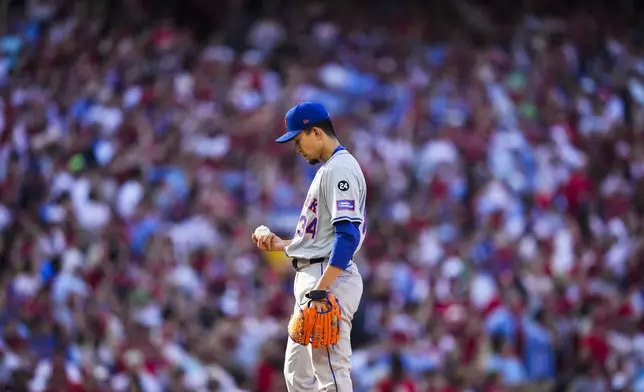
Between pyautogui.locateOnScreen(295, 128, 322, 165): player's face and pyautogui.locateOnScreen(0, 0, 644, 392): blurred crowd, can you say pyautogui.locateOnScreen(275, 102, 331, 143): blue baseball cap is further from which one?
pyautogui.locateOnScreen(0, 0, 644, 392): blurred crowd

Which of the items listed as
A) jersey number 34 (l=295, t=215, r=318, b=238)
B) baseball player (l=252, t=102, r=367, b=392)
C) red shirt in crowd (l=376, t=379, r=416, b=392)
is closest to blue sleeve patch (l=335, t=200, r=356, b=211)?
baseball player (l=252, t=102, r=367, b=392)

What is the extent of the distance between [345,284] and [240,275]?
4364mm

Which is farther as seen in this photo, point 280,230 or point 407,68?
point 407,68

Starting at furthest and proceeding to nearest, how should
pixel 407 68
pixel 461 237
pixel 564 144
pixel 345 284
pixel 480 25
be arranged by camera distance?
pixel 480 25 → pixel 407 68 → pixel 564 144 → pixel 461 237 → pixel 345 284

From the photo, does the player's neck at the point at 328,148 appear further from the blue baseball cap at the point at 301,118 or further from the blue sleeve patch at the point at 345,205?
the blue sleeve patch at the point at 345,205

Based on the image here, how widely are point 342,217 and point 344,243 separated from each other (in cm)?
11

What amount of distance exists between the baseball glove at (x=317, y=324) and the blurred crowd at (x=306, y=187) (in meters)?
3.19

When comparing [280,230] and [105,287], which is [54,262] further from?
[280,230]

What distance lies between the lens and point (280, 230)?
9.34m

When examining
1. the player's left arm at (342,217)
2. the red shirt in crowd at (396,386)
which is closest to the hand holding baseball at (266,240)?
the player's left arm at (342,217)

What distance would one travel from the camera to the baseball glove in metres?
4.19

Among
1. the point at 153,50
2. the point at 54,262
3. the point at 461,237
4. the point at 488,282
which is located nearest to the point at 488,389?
the point at 488,282

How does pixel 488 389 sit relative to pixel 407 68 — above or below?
below

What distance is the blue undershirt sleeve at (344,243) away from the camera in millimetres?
4188
